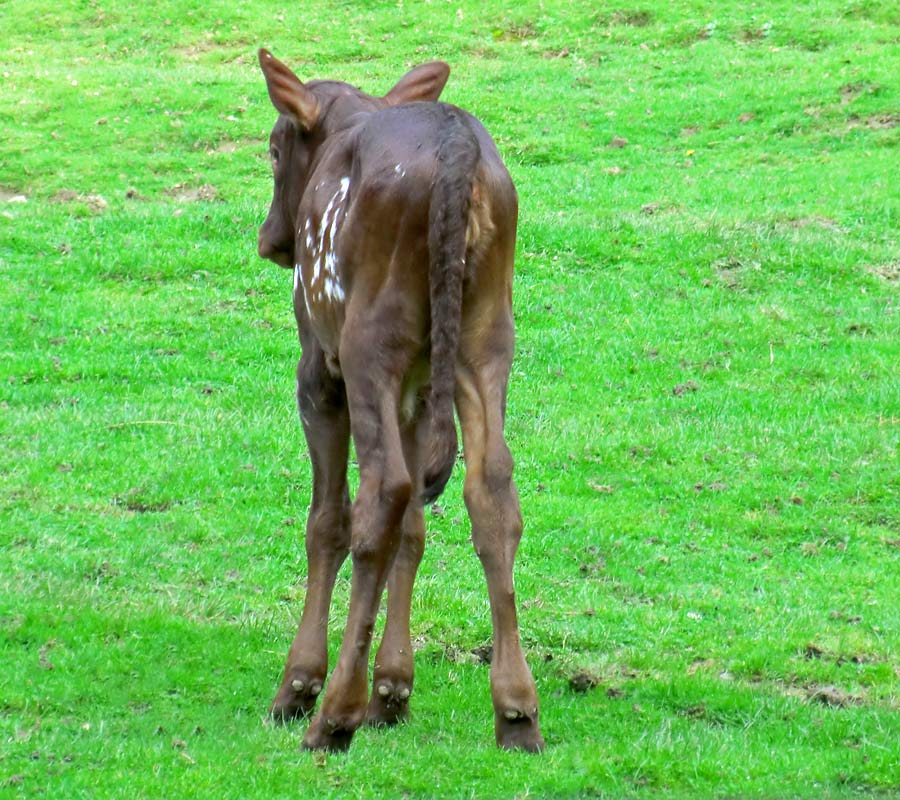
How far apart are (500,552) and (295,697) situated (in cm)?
146

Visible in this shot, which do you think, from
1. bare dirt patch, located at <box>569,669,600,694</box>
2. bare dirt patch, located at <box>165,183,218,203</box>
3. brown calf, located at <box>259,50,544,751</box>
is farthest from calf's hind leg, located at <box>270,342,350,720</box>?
bare dirt patch, located at <box>165,183,218,203</box>

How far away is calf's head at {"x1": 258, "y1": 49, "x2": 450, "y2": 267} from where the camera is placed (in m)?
7.46

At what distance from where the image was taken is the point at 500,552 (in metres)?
5.95

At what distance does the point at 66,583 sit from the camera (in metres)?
8.54

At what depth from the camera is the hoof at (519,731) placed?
19.8 feet

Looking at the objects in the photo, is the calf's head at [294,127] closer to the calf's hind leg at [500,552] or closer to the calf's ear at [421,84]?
the calf's ear at [421,84]

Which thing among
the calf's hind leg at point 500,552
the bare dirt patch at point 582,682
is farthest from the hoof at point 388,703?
the bare dirt patch at point 582,682

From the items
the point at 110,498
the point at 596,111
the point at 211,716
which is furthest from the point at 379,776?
the point at 596,111

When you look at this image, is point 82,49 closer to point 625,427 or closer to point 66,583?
point 625,427

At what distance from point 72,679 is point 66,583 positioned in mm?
1703

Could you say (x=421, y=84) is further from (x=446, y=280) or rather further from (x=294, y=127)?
(x=446, y=280)

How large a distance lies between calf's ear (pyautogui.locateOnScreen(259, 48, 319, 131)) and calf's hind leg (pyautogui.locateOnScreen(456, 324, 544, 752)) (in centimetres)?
227

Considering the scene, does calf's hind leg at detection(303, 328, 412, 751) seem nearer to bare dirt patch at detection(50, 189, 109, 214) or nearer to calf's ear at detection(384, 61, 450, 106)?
calf's ear at detection(384, 61, 450, 106)

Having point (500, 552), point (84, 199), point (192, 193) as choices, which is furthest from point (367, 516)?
point (192, 193)
